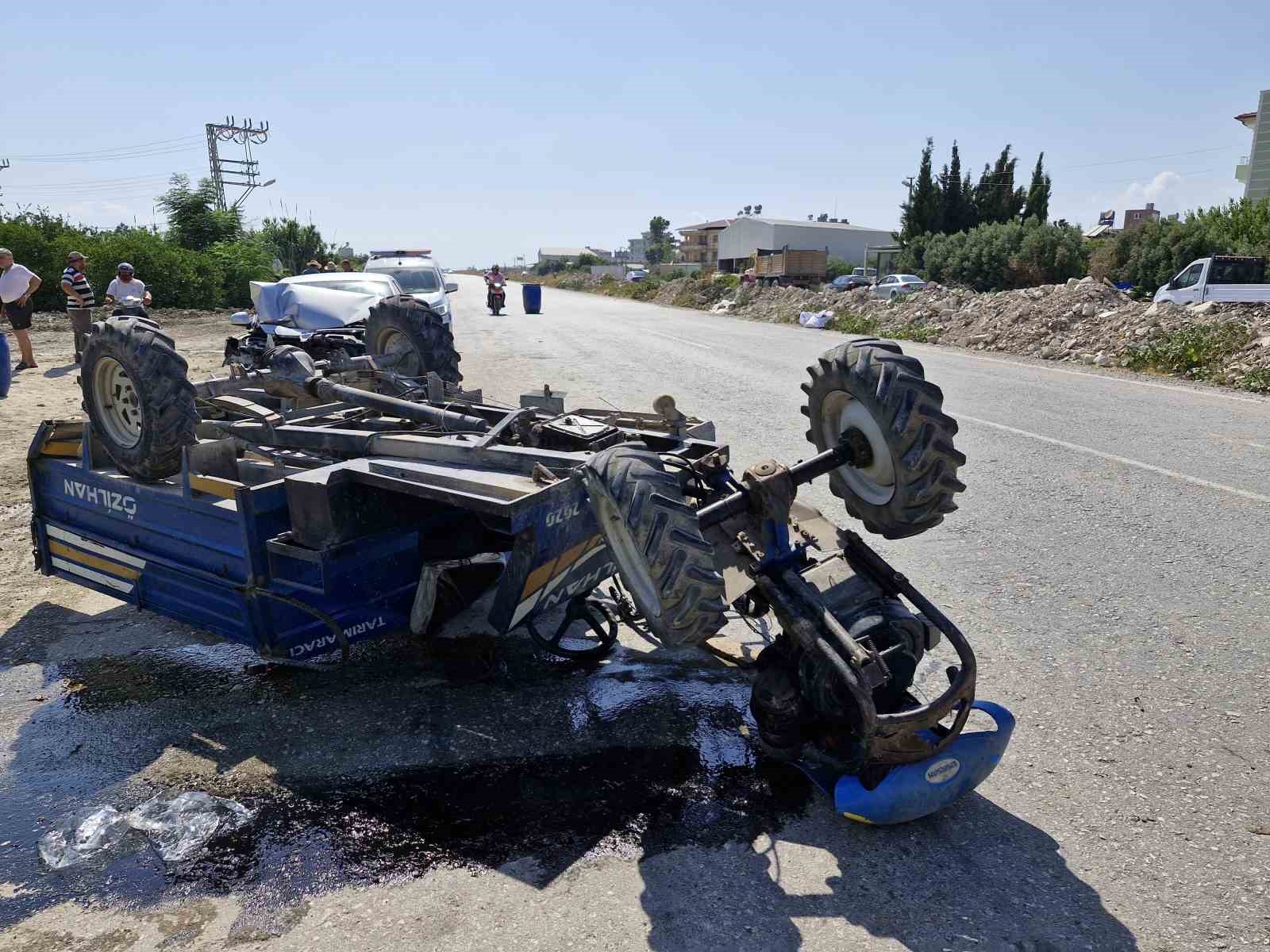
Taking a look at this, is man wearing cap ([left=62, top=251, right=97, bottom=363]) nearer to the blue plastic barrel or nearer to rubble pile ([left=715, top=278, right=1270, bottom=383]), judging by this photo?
the blue plastic barrel

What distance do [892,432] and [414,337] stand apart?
16.6 ft

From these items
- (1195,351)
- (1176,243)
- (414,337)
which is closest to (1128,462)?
(414,337)

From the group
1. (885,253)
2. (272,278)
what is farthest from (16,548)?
(885,253)

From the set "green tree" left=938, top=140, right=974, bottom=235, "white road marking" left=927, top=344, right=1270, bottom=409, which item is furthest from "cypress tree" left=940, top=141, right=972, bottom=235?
"white road marking" left=927, top=344, right=1270, bottom=409

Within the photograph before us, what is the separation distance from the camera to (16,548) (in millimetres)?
6488

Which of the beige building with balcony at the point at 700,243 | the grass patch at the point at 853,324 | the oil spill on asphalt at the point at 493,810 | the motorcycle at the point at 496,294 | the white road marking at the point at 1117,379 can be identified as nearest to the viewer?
the oil spill on asphalt at the point at 493,810

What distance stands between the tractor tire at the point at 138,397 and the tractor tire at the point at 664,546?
8.80 feet

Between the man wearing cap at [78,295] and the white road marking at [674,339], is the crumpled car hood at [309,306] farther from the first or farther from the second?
the white road marking at [674,339]

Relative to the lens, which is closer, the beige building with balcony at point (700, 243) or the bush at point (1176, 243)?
the bush at point (1176, 243)

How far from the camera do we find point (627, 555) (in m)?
3.19

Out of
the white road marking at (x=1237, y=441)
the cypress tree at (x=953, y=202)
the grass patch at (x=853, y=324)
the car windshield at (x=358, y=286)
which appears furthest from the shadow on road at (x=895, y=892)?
the cypress tree at (x=953, y=202)

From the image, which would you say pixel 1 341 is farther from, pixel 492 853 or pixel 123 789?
pixel 492 853

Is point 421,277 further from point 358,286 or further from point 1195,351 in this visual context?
point 1195,351

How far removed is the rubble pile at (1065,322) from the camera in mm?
15086
